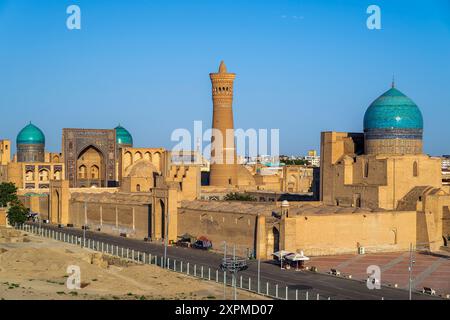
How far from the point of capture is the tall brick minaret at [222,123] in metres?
75.4

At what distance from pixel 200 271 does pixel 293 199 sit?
24.9 metres

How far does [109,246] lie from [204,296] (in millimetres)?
19966

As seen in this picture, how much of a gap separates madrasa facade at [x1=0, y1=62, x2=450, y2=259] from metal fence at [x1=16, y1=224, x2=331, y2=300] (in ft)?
10.0

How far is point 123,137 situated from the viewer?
94.4 metres

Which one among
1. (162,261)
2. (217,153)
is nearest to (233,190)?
(217,153)

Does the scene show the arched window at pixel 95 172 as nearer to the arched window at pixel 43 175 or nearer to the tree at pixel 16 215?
the arched window at pixel 43 175

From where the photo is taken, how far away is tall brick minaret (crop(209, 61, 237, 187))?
75438 millimetres

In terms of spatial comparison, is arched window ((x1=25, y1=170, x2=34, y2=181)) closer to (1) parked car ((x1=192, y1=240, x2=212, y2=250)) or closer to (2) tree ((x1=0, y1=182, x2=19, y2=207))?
(2) tree ((x1=0, y1=182, x2=19, y2=207))

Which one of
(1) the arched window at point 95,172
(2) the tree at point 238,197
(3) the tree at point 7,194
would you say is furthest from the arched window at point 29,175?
(2) the tree at point 238,197

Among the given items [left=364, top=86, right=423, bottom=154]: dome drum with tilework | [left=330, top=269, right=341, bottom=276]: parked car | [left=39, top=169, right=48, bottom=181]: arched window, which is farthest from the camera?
[left=39, top=169, right=48, bottom=181]: arched window

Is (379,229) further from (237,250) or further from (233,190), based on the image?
(233,190)

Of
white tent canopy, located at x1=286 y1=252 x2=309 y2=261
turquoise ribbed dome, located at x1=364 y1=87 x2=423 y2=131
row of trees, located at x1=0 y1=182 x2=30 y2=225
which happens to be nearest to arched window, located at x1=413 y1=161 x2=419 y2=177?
turquoise ribbed dome, located at x1=364 y1=87 x2=423 y2=131

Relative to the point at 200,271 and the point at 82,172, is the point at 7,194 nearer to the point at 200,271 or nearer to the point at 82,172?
the point at 82,172

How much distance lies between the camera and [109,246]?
179ft
